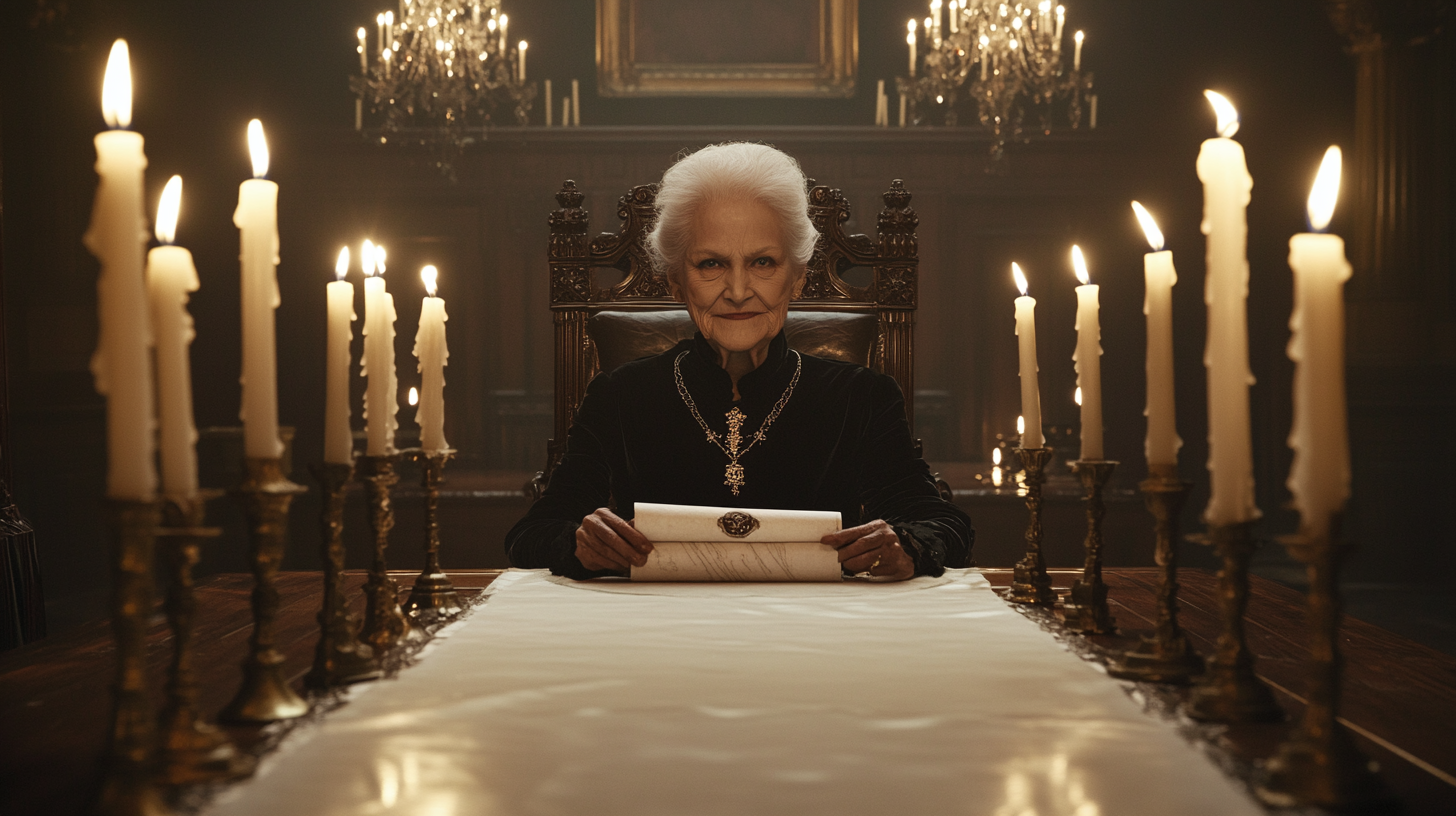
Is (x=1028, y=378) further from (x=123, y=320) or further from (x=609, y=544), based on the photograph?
Result: (x=123, y=320)

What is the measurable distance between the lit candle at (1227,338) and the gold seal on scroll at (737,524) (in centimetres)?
76

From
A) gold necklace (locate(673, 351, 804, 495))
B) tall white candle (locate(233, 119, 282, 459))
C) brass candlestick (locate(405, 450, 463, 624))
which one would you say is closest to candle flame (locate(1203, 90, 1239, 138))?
tall white candle (locate(233, 119, 282, 459))

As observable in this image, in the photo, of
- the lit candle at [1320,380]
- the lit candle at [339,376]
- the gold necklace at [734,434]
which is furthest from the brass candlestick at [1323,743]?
the gold necklace at [734,434]

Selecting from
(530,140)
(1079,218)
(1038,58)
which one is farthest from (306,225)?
(1079,218)

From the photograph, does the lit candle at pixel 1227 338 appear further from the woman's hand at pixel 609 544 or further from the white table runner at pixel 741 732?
the woman's hand at pixel 609 544

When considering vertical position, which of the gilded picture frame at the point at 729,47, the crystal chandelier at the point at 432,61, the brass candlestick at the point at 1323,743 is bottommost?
the brass candlestick at the point at 1323,743

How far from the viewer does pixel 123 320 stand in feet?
2.38

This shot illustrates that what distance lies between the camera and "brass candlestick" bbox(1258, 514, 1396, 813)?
745 millimetres

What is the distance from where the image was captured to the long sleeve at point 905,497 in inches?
68.6

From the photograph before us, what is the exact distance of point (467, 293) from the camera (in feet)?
24.7

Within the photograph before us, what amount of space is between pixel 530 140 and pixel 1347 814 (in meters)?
7.29

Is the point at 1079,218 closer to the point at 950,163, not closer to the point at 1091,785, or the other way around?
the point at 950,163

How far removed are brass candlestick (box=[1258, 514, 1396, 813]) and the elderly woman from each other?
4.57 feet

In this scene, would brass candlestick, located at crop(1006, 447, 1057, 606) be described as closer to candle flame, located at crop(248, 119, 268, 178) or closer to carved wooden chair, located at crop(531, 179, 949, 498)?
candle flame, located at crop(248, 119, 268, 178)
